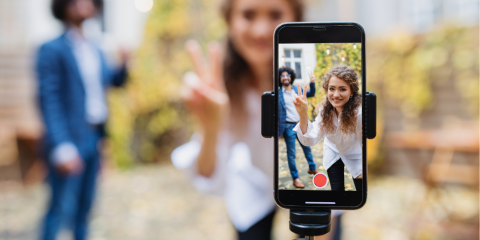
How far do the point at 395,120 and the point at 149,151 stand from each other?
3402 mm

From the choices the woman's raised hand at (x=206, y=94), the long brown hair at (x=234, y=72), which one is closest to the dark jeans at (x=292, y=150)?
the woman's raised hand at (x=206, y=94)

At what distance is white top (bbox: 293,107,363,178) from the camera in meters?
0.50

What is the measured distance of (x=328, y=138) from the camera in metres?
0.50

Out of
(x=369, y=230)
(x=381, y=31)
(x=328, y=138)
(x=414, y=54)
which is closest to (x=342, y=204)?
(x=328, y=138)

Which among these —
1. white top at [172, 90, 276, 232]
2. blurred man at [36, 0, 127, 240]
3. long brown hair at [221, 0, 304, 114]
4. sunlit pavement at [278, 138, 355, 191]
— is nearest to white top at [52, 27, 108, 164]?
blurred man at [36, 0, 127, 240]

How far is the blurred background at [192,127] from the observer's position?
119 inches

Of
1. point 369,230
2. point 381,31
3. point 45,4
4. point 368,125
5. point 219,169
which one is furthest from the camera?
point 381,31

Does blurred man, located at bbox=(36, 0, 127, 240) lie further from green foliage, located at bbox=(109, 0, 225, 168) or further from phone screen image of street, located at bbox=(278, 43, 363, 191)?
green foliage, located at bbox=(109, 0, 225, 168)

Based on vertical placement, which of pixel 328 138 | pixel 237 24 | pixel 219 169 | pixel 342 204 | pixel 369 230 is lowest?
pixel 369 230

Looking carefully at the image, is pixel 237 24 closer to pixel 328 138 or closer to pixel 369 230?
pixel 328 138

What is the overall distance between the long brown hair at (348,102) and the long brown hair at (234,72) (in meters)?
0.84

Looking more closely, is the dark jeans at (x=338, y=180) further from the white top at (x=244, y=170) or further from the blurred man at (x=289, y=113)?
the white top at (x=244, y=170)

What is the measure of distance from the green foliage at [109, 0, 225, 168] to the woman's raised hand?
3697mm

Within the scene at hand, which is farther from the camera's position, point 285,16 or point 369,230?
point 369,230
